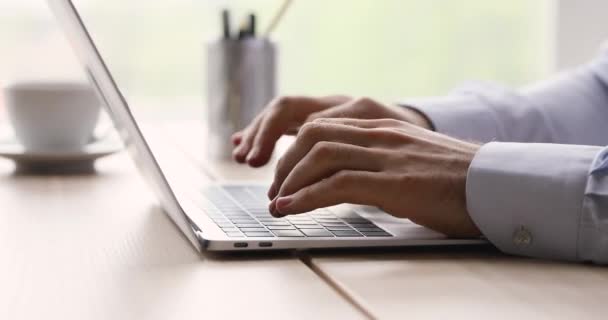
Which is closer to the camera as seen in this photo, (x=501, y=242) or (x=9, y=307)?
(x=9, y=307)

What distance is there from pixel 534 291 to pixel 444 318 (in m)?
0.10

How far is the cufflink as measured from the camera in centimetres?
73

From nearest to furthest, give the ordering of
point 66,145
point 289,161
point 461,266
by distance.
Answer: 1. point 461,266
2. point 289,161
3. point 66,145

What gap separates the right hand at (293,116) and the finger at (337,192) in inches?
11.5

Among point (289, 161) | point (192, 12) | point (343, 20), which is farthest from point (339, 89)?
point (289, 161)

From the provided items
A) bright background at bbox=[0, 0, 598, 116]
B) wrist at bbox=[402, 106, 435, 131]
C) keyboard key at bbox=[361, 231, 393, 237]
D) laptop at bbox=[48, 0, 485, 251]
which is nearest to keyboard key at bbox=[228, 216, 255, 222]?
laptop at bbox=[48, 0, 485, 251]

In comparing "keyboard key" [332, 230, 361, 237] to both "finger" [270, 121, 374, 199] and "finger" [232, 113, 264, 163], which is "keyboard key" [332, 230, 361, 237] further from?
"finger" [232, 113, 264, 163]

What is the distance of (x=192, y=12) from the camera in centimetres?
335

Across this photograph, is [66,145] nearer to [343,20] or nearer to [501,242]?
[501,242]

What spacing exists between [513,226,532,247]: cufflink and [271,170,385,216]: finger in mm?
115

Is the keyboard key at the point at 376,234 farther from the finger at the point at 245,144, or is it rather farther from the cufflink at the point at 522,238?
the finger at the point at 245,144

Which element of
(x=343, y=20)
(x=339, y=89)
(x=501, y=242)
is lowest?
(x=339, y=89)

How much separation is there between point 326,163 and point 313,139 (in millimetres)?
41

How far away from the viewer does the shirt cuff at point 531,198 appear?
729 mm
